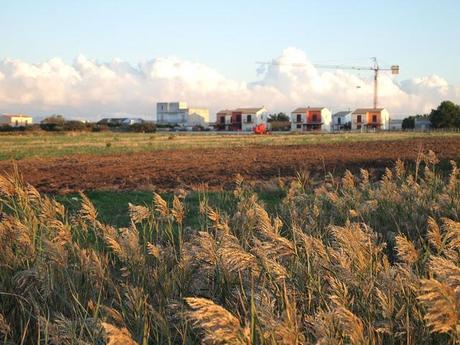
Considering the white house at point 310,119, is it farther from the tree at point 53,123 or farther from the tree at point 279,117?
the tree at point 53,123

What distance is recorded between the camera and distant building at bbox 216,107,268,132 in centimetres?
12950

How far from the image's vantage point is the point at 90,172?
18.3 meters

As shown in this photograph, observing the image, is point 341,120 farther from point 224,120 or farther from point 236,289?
point 236,289

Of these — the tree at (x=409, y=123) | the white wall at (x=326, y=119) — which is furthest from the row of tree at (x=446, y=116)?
the white wall at (x=326, y=119)

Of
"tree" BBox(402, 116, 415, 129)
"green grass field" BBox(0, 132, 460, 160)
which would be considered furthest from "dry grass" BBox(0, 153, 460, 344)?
"tree" BBox(402, 116, 415, 129)

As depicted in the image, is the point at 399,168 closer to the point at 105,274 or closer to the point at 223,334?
the point at 105,274

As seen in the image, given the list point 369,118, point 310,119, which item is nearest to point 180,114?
point 310,119

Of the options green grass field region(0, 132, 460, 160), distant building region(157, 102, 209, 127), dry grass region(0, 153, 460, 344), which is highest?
distant building region(157, 102, 209, 127)

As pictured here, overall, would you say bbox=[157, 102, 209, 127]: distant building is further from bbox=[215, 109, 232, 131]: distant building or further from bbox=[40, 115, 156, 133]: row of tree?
bbox=[40, 115, 156, 133]: row of tree

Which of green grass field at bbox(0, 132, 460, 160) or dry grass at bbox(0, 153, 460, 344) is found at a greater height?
dry grass at bbox(0, 153, 460, 344)

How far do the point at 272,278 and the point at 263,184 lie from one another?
9844mm

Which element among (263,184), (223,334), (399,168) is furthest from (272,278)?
(263,184)

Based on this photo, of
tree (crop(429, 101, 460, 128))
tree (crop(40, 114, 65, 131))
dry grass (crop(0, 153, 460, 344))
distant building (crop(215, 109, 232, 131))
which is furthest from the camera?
distant building (crop(215, 109, 232, 131))

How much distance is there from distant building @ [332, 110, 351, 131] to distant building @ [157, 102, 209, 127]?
116 feet
